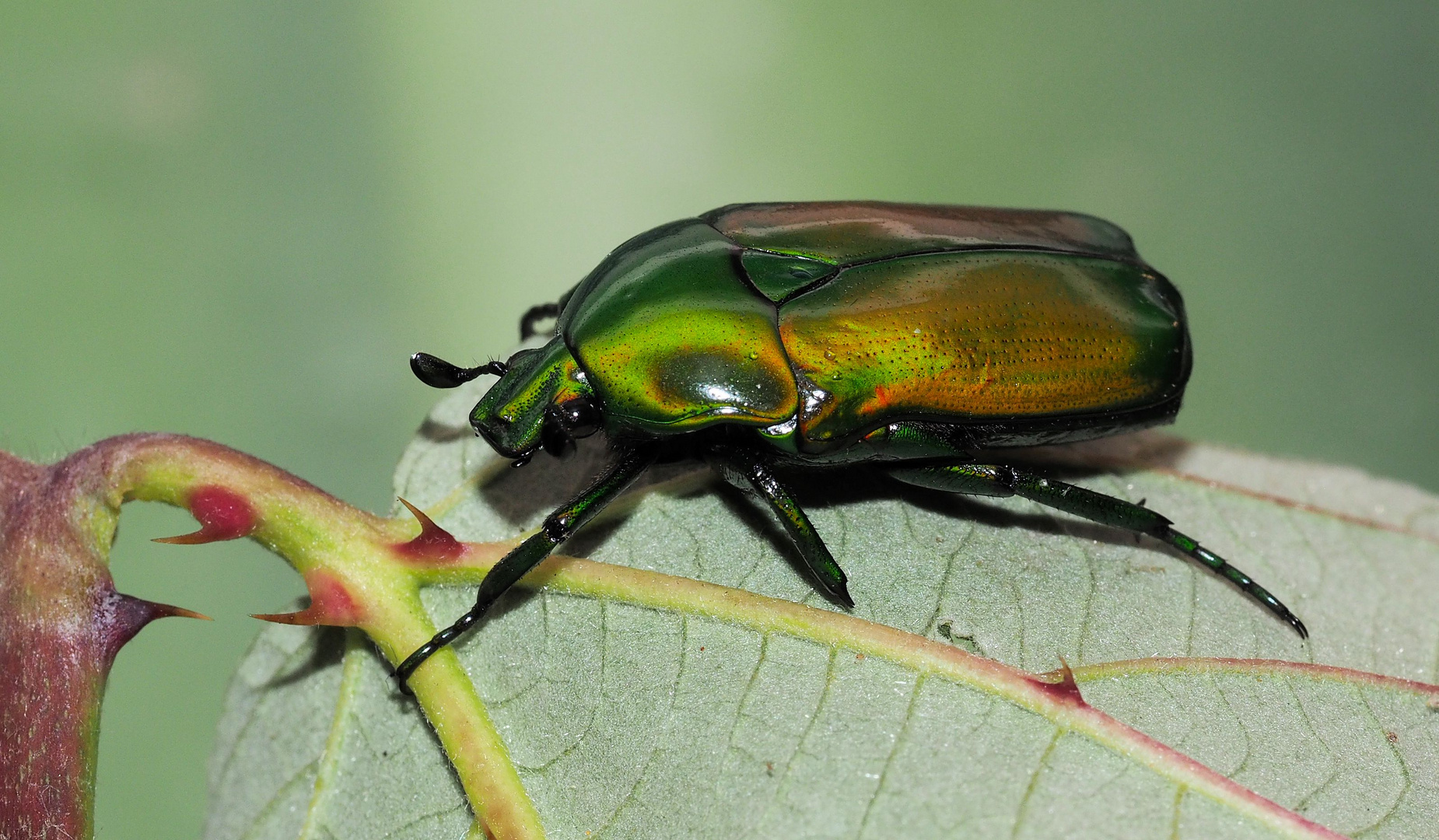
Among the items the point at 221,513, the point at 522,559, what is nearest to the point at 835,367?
the point at 522,559

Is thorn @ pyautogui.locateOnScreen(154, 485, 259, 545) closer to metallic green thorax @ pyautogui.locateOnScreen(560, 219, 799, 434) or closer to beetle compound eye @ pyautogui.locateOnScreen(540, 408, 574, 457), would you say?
beetle compound eye @ pyautogui.locateOnScreen(540, 408, 574, 457)

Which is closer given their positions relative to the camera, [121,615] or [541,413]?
[121,615]

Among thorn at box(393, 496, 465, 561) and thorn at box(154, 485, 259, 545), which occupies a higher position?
thorn at box(154, 485, 259, 545)

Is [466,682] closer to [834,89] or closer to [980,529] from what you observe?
[980,529]

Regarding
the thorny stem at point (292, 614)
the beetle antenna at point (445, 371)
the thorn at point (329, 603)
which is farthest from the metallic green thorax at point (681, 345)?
the thorn at point (329, 603)

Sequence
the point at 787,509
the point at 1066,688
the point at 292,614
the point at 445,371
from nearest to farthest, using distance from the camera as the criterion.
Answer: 1. the point at 1066,688
2. the point at 292,614
3. the point at 787,509
4. the point at 445,371

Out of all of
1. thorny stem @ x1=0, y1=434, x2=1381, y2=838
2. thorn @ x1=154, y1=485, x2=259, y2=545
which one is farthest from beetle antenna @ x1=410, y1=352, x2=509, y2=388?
thorn @ x1=154, y1=485, x2=259, y2=545

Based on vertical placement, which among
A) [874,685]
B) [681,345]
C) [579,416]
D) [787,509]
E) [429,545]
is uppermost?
[681,345]

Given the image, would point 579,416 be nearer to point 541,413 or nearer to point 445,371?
point 541,413
